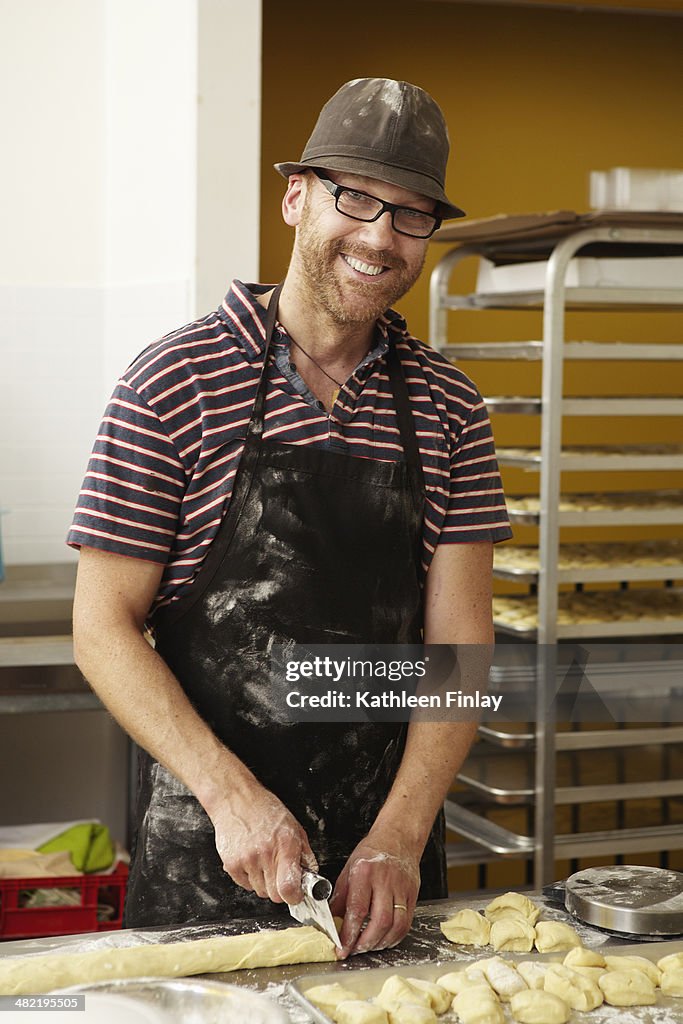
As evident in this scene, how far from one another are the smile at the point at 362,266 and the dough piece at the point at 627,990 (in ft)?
3.18

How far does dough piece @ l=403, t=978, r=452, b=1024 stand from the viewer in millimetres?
1370

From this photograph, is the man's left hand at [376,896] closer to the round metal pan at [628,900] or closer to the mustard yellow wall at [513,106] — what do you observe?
the round metal pan at [628,900]

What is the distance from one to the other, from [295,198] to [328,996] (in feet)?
3.67

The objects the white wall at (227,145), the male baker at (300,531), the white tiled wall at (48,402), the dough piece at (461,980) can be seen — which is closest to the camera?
the dough piece at (461,980)

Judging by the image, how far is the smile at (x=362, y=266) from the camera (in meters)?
1.78

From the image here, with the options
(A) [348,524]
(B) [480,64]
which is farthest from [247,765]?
(B) [480,64]

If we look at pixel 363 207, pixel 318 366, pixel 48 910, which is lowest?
pixel 48 910

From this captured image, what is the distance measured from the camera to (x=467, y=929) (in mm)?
1591

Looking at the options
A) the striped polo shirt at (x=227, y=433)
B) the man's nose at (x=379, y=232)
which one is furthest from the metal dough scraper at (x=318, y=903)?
the man's nose at (x=379, y=232)

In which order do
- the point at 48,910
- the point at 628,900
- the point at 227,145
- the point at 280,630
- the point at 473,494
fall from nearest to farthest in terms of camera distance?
the point at 628,900 → the point at 280,630 → the point at 473,494 → the point at 227,145 → the point at 48,910

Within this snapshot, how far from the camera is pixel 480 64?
423 cm

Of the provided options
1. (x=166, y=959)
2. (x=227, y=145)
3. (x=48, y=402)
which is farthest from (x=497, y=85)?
(x=166, y=959)

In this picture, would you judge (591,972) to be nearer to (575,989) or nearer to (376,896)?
Answer: (575,989)

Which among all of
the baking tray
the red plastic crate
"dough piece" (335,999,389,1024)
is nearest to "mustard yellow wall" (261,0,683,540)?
the red plastic crate
